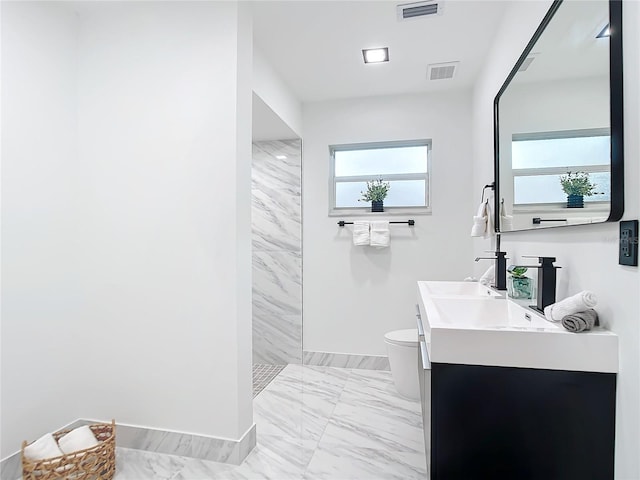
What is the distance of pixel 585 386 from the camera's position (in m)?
1.11

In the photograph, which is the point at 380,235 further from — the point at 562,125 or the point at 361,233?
the point at 562,125

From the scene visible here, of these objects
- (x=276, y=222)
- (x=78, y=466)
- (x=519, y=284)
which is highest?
(x=276, y=222)

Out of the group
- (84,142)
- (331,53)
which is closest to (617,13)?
(331,53)

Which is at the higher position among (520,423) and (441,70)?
(441,70)

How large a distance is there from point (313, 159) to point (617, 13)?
271 cm

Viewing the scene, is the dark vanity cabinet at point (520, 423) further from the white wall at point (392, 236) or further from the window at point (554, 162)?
the white wall at point (392, 236)

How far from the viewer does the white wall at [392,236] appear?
3344 millimetres

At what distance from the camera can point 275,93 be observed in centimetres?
295

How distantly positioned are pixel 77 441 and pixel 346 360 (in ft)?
7.20

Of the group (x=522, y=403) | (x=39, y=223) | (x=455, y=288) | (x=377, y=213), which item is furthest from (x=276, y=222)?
(x=522, y=403)

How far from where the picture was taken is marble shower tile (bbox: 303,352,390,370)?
11.3 ft

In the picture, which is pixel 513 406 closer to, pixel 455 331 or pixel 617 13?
pixel 455 331

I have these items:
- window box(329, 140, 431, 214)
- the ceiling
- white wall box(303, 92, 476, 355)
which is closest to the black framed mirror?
the ceiling

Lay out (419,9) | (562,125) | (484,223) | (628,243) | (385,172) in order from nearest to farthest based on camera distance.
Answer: (628,243) → (562,125) → (419,9) → (484,223) → (385,172)
